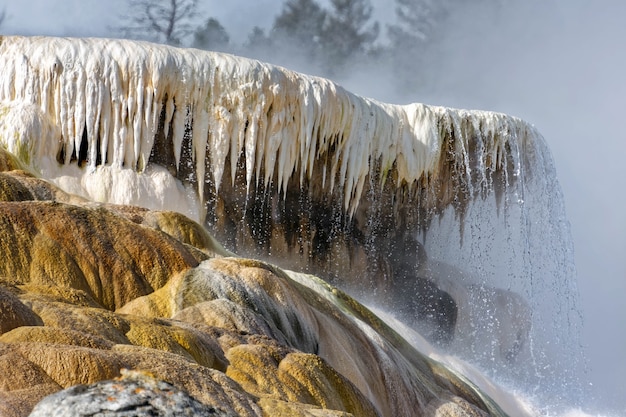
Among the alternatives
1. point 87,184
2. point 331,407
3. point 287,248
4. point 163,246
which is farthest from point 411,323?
point 331,407

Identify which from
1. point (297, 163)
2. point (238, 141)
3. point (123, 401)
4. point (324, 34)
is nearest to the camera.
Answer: point (123, 401)

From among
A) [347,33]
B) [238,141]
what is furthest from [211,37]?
[238,141]

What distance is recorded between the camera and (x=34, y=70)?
11953mm

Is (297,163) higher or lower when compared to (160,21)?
lower

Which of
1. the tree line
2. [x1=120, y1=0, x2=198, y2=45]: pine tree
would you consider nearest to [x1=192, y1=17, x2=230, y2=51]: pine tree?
the tree line

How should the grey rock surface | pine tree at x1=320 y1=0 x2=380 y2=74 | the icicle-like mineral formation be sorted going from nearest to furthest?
the grey rock surface
the icicle-like mineral formation
pine tree at x1=320 y1=0 x2=380 y2=74

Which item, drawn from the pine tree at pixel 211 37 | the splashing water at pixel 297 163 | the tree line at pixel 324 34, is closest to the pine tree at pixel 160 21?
the tree line at pixel 324 34

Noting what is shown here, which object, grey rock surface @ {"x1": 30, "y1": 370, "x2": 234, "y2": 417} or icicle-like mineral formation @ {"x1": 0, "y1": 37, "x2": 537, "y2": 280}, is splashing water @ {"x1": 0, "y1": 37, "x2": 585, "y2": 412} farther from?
grey rock surface @ {"x1": 30, "y1": 370, "x2": 234, "y2": 417}

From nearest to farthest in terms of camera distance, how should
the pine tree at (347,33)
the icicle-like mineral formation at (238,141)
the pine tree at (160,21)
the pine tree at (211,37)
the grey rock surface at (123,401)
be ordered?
the grey rock surface at (123,401) < the icicle-like mineral formation at (238,141) < the pine tree at (160,21) < the pine tree at (211,37) < the pine tree at (347,33)

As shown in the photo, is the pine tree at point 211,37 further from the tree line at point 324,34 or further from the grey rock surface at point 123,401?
the grey rock surface at point 123,401

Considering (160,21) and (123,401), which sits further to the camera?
(160,21)

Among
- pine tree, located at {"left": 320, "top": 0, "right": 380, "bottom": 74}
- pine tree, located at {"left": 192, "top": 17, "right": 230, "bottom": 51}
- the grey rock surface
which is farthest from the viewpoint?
pine tree, located at {"left": 320, "top": 0, "right": 380, "bottom": 74}

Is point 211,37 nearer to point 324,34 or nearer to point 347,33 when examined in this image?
point 324,34

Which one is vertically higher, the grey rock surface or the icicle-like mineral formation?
the icicle-like mineral formation
